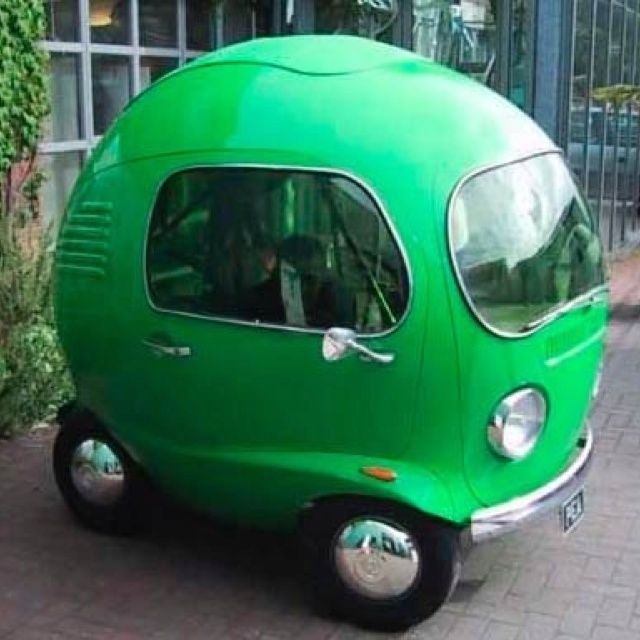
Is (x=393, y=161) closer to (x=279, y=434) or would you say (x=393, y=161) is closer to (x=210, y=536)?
(x=279, y=434)

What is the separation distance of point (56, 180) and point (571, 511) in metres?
4.48

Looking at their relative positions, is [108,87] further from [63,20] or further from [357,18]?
[357,18]

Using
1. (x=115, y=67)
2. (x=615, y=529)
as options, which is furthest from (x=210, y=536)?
(x=115, y=67)

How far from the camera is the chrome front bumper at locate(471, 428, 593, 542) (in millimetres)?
3666

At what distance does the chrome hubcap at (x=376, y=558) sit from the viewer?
3729 mm

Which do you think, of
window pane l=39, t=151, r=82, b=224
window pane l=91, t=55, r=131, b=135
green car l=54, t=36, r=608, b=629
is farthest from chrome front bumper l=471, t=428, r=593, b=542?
window pane l=91, t=55, r=131, b=135

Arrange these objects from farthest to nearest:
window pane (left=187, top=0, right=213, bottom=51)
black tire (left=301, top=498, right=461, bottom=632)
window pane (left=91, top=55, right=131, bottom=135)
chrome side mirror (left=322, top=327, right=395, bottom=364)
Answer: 1. window pane (left=187, top=0, right=213, bottom=51)
2. window pane (left=91, top=55, right=131, bottom=135)
3. black tire (left=301, top=498, right=461, bottom=632)
4. chrome side mirror (left=322, top=327, right=395, bottom=364)

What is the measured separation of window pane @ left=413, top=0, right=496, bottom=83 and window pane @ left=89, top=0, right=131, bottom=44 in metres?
3.57

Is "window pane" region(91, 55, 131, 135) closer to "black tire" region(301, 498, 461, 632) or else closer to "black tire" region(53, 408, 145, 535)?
"black tire" region(53, 408, 145, 535)

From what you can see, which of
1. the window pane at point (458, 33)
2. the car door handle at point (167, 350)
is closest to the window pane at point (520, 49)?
the window pane at point (458, 33)

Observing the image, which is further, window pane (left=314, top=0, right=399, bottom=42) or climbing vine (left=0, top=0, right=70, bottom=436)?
window pane (left=314, top=0, right=399, bottom=42)

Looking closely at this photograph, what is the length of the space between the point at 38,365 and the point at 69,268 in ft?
6.28

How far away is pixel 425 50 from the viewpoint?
10344mm

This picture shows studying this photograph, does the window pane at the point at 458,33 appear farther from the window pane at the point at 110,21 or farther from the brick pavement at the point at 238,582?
the brick pavement at the point at 238,582
